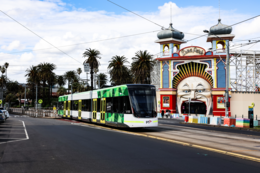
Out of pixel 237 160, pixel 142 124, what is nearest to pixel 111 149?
pixel 237 160

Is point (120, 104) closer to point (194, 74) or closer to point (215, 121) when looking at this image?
point (215, 121)

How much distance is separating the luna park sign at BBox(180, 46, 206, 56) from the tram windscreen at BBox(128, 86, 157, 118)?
36.5m

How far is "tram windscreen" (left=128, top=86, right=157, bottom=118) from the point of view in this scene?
19.5 metres

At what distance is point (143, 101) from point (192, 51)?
37.7 m

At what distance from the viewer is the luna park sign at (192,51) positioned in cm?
5447

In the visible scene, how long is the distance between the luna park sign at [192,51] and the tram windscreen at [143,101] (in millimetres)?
36513

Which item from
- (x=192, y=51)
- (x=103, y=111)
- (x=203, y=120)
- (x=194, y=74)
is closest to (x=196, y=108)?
(x=194, y=74)

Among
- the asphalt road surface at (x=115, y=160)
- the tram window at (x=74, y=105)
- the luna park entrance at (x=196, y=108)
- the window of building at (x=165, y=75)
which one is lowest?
the asphalt road surface at (x=115, y=160)

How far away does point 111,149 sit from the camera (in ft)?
38.6

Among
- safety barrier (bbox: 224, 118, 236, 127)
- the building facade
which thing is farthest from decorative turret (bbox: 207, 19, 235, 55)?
safety barrier (bbox: 224, 118, 236, 127)

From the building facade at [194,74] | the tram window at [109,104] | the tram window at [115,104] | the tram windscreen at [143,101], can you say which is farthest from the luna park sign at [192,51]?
the tram windscreen at [143,101]

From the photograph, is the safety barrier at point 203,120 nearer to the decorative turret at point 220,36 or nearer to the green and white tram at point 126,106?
the green and white tram at point 126,106

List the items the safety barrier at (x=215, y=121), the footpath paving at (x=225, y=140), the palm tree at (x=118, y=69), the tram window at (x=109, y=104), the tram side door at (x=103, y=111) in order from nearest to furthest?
the footpath paving at (x=225, y=140), the tram window at (x=109, y=104), the tram side door at (x=103, y=111), the safety barrier at (x=215, y=121), the palm tree at (x=118, y=69)

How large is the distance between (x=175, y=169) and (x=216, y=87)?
47.3 meters
